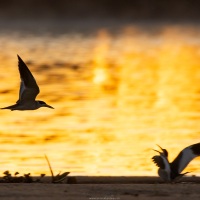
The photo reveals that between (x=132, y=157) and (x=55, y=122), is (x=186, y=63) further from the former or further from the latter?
(x=132, y=157)

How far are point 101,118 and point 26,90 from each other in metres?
8.13

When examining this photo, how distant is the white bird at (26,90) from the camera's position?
12.7 m

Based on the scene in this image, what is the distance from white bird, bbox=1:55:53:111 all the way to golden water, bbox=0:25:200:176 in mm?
1235

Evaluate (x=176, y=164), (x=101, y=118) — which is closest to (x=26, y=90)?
(x=176, y=164)

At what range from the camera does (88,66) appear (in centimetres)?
3984

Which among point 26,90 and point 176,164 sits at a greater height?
point 26,90

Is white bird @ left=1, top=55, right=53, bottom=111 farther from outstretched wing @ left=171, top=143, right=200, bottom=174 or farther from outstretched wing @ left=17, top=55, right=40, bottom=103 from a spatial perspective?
outstretched wing @ left=171, top=143, right=200, bottom=174

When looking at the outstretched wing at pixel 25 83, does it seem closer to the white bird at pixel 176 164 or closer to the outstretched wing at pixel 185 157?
the white bird at pixel 176 164

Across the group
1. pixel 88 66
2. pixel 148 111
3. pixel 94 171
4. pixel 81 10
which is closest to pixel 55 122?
pixel 148 111

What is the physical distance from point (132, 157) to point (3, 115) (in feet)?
20.4

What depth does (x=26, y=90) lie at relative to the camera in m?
12.7

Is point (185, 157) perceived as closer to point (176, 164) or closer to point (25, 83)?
point (176, 164)
